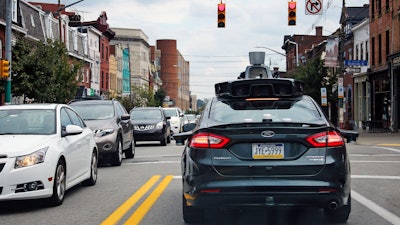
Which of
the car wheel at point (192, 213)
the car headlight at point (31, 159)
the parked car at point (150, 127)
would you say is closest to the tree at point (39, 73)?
the parked car at point (150, 127)

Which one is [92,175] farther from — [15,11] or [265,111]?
[15,11]

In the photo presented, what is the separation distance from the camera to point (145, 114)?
2530 centimetres

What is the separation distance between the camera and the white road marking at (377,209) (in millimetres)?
7625

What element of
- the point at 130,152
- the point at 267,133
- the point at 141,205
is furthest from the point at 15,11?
the point at 267,133

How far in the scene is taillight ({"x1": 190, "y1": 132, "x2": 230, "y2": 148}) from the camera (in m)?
6.48

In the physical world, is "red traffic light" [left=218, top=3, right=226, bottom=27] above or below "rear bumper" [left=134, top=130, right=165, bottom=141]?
above

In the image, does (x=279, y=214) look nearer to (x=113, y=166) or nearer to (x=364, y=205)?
(x=364, y=205)

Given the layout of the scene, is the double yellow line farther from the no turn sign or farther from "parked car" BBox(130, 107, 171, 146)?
the no turn sign

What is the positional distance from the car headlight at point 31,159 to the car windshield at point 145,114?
54.8 ft

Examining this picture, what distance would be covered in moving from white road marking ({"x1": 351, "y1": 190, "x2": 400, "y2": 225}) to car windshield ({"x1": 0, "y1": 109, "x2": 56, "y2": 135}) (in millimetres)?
4709

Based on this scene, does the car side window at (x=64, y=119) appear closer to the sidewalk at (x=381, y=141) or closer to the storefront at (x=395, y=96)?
the sidewalk at (x=381, y=141)

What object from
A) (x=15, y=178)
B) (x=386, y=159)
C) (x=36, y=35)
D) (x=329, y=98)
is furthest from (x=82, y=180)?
(x=329, y=98)

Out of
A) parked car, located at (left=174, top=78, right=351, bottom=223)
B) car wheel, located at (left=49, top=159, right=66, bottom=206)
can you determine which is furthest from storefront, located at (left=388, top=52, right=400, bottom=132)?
parked car, located at (left=174, top=78, right=351, bottom=223)

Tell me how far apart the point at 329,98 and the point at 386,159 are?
98.2 feet
